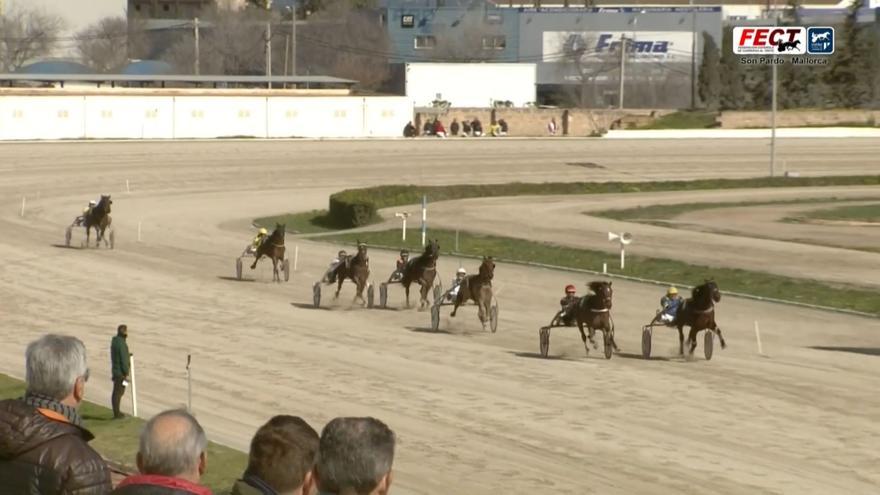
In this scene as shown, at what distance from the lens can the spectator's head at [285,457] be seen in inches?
246

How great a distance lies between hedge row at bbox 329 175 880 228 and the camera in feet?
156

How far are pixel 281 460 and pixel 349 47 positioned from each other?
376ft

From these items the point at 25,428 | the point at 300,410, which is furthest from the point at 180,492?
the point at 300,410

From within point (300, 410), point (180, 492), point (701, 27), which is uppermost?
point (701, 27)

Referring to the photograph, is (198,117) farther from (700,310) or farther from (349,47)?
→ (700,310)

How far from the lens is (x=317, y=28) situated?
414ft

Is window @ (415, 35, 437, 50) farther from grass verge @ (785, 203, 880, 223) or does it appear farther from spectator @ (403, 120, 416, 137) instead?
grass verge @ (785, 203, 880, 223)

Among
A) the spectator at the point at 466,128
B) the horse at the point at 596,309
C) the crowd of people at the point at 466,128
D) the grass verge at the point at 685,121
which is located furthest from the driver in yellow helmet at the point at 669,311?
the grass verge at the point at 685,121

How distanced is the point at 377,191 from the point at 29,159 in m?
16.4

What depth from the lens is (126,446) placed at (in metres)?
17.1

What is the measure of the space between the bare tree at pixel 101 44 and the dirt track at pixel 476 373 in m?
72.5

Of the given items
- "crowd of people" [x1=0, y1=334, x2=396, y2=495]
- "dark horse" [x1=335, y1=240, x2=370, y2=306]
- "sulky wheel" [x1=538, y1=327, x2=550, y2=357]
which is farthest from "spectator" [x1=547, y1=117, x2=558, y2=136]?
"crowd of people" [x1=0, y1=334, x2=396, y2=495]

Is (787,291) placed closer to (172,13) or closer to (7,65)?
(7,65)

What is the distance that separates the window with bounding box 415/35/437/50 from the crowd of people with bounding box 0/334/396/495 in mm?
A: 111470
